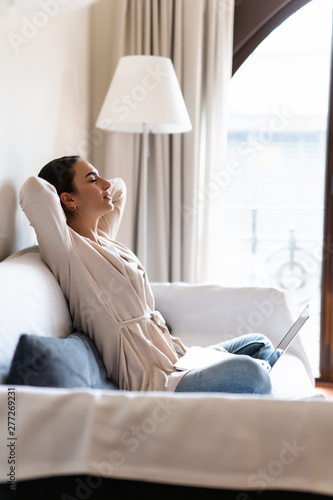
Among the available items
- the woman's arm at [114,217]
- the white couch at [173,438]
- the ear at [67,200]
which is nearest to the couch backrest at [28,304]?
the ear at [67,200]

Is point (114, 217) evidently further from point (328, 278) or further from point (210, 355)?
point (328, 278)

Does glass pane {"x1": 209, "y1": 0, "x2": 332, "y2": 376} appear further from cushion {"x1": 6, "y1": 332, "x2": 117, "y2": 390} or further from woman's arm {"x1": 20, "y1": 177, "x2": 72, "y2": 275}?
cushion {"x1": 6, "y1": 332, "x2": 117, "y2": 390}

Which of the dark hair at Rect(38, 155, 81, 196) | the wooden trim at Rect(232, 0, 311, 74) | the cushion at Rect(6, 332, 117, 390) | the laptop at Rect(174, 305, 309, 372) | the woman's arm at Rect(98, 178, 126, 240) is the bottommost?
the laptop at Rect(174, 305, 309, 372)

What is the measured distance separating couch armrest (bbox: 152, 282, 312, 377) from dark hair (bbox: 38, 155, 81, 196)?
786 millimetres

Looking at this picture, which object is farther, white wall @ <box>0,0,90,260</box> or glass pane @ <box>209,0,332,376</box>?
glass pane @ <box>209,0,332,376</box>

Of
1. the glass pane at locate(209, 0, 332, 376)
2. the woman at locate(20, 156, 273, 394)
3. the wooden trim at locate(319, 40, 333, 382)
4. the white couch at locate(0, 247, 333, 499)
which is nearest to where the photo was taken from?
the white couch at locate(0, 247, 333, 499)

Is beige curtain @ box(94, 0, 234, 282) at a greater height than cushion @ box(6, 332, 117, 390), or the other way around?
beige curtain @ box(94, 0, 234, 282)

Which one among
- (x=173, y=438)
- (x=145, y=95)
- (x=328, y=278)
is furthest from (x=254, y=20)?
(x=173, y=438)

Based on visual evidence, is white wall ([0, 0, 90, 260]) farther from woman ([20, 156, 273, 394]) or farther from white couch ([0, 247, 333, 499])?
white couch ([0, 247, 333, 499])

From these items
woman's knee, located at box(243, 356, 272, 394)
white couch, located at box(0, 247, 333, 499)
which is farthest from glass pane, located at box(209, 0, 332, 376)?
white couch, located at box(0, 247, 333, 499)

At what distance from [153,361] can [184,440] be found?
0.93 m

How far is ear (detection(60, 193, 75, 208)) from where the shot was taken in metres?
2.12

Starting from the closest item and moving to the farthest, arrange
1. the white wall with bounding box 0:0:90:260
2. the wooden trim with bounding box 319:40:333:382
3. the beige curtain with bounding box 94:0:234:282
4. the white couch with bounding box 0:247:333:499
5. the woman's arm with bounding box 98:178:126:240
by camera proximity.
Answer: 1. the white couch with bounding box 0:247:333:499
2. the white wall with bounding box 0:0:90:260
3. the woman's arm with bounding box 98:178:126:240
4. the beige curtain with bounding box 94:0:234:282
5. the wooden trim with bounding box 319:40:333:382

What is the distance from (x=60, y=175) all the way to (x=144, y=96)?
2.87 ft
